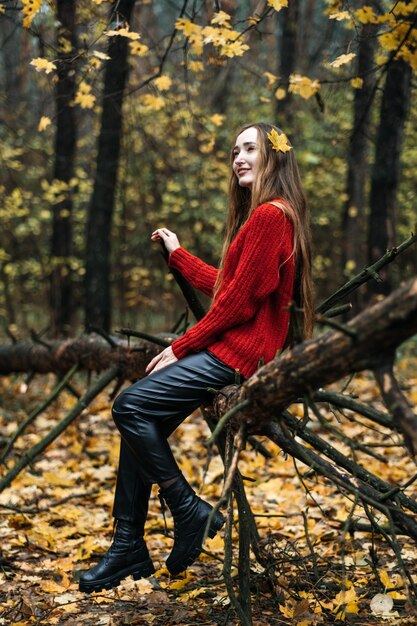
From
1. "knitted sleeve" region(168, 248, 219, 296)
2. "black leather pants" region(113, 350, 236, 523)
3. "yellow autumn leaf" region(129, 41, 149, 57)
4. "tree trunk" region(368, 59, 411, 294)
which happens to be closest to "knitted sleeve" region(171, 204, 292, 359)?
"black leather pants" region(113, 350, 236, 523)

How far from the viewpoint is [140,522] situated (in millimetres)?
2867

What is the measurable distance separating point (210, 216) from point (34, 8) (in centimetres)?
896

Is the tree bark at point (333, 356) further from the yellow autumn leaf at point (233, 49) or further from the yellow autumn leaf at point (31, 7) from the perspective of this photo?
the yellow autumn leaf at point (31, 7)

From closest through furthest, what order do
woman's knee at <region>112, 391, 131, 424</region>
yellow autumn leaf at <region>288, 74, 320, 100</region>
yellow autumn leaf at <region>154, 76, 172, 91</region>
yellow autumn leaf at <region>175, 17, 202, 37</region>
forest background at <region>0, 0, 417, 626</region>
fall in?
woman's knee at <region>112, 391, 131, 424</region>, forest background at <region>0, 0, 417, 626</region>, yellow autumn leaf at <region>175, 17, 202, 37</region>, yellow autumn leaf at <region>288, 74, 320, 100</region>, yellow autumn leaf at <region>154, 76, 172, 91</region>

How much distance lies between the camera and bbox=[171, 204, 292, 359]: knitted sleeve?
2512 millimetres

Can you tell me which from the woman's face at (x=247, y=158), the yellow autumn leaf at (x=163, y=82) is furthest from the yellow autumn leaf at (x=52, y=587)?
the yellow autumn leaf at (x=163, y=82)

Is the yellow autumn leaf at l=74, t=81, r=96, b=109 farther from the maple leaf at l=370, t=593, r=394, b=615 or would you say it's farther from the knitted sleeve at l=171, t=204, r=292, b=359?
the maple leaf at l=370, t=593, r=394, b=615

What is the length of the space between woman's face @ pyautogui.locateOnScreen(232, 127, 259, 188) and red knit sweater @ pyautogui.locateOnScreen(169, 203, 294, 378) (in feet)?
1.10

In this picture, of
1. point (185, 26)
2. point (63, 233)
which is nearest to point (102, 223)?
point (63, 233)

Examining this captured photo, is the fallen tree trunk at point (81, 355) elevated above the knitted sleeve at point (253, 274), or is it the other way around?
the fallen tree trunk at point (81, 355)

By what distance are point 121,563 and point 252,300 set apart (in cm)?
126

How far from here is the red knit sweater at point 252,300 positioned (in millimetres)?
2516

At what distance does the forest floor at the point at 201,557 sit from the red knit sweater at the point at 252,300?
41 cm

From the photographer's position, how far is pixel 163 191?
12219 millimetres
